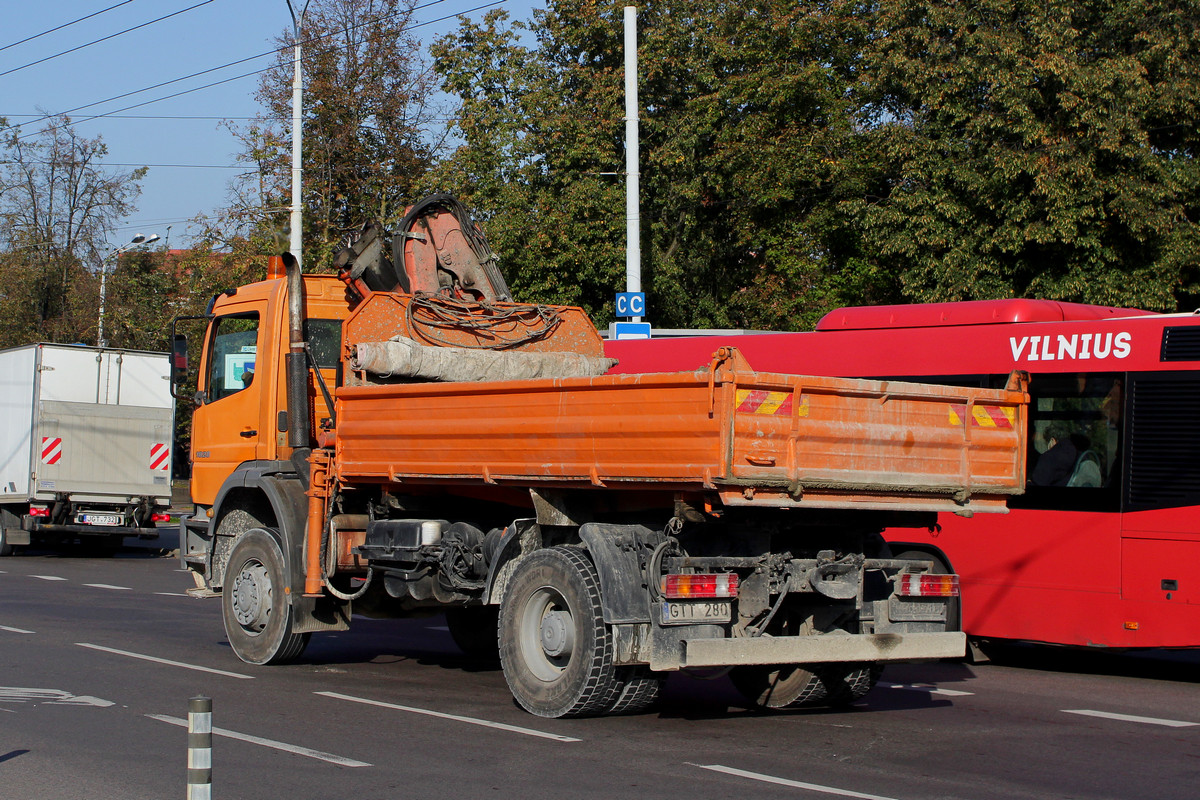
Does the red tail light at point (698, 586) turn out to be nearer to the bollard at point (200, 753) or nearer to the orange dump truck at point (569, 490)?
the orange dump truck at point (569, 490)

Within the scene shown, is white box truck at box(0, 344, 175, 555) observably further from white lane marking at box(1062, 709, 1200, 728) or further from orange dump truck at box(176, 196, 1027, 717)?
white lane marking at box(1062, 709, 1200, 728)

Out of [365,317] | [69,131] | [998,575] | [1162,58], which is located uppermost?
[69,131]

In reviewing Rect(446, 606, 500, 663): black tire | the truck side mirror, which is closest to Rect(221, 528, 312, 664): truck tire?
Rect(446, 606, 500, 663): black tire

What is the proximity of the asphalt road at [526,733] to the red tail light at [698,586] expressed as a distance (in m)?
0.83

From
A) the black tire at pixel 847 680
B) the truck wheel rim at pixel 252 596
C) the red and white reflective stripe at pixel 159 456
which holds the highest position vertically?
the red and white reflective stripe at pixel 159 456

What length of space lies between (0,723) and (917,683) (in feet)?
21.2

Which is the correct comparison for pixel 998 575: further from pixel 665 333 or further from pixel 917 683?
pixel 665 333

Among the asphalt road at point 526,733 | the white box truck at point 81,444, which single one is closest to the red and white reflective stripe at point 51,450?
the white box truck at point 81,444

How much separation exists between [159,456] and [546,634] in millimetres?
17038

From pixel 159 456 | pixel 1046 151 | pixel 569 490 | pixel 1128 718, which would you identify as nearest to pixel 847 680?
pixel 1128 718

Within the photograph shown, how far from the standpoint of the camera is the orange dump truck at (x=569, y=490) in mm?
7312

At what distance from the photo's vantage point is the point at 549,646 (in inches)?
316

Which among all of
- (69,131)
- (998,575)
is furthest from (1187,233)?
(69,131)

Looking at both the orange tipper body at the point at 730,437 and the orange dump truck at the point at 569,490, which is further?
the orange dump truck at the point at 569,490
